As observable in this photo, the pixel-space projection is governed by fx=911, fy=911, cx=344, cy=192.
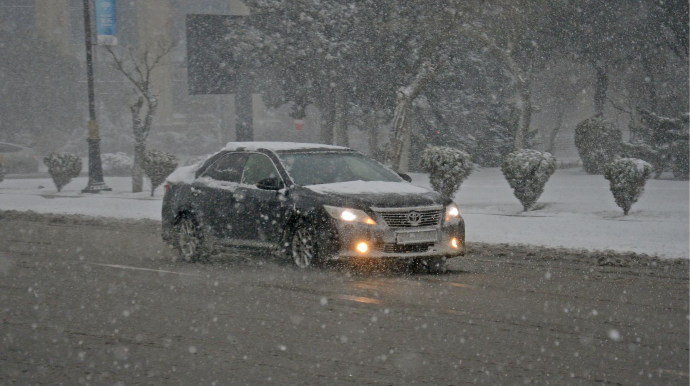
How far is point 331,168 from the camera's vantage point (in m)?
11.5

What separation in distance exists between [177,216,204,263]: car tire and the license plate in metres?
3.19

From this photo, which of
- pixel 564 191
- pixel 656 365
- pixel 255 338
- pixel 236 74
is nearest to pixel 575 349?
pixel 656 365

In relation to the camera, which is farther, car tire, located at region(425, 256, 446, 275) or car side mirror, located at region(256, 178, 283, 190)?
car side mirror, located at region(256, 178, 283, 190)

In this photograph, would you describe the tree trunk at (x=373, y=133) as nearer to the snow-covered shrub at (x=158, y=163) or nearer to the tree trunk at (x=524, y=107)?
the tree trunk at (x=524, y=107)

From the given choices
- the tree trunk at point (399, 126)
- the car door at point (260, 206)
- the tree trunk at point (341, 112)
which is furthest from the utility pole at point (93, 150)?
the car door at point (260, 206)

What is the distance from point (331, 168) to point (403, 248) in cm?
192

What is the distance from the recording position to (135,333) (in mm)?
7219

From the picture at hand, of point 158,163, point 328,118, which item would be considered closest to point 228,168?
point 158,163

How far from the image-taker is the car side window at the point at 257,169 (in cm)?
1149

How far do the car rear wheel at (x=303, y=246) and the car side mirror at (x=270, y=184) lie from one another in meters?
0.68

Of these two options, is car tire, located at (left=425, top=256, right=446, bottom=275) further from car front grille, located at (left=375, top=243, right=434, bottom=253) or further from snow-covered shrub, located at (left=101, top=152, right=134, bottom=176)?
snow-covered shrub, located at (left=101, top=152, right=134, bottom=176)

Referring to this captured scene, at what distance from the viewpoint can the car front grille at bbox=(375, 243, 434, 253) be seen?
9.96m

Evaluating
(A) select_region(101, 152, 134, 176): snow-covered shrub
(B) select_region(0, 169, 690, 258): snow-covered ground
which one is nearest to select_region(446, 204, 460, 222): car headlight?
(B) select_region(0, 169, 690, 258): snow-covered ground

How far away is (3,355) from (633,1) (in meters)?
27.3
